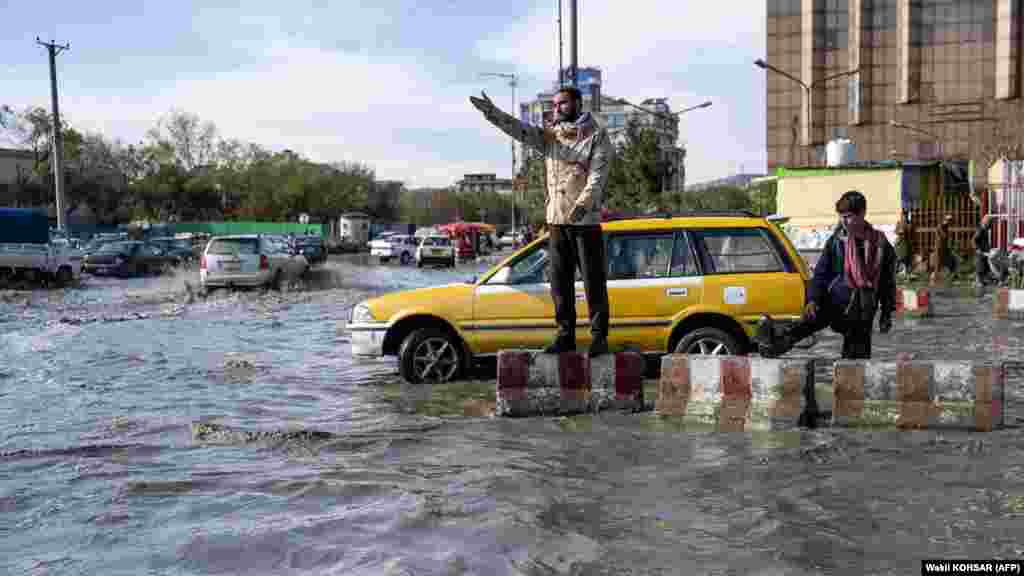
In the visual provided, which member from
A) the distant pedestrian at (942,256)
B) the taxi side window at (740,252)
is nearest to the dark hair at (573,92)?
the taxi side window at (740,252)

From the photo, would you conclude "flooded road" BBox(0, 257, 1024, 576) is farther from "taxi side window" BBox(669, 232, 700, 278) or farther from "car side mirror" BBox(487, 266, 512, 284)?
"taxi side window" BBox(669, 232, 700, 278)

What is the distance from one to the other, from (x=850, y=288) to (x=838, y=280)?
0.12 m

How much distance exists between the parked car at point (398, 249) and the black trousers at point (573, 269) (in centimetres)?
4447

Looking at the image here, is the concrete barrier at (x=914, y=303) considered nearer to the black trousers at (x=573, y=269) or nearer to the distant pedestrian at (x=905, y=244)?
the black trousers at (x=573, y=269)

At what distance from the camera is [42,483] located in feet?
20.3

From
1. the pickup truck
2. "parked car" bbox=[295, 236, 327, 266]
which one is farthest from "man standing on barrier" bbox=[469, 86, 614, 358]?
"parked car" bbox=[295, 236, 327, 266]

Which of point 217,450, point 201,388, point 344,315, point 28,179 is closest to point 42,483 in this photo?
point 217,450

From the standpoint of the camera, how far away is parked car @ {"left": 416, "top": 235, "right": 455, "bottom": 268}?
1825 inches

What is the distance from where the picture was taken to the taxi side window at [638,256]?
9633 millimetres

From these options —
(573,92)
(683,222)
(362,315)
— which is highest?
(573,92)

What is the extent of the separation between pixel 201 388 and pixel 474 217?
14232cm

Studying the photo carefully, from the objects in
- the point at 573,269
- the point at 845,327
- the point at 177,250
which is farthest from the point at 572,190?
the point at 177,250

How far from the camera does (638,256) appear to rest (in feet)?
31.8

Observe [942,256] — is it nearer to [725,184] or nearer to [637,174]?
[637,174]
